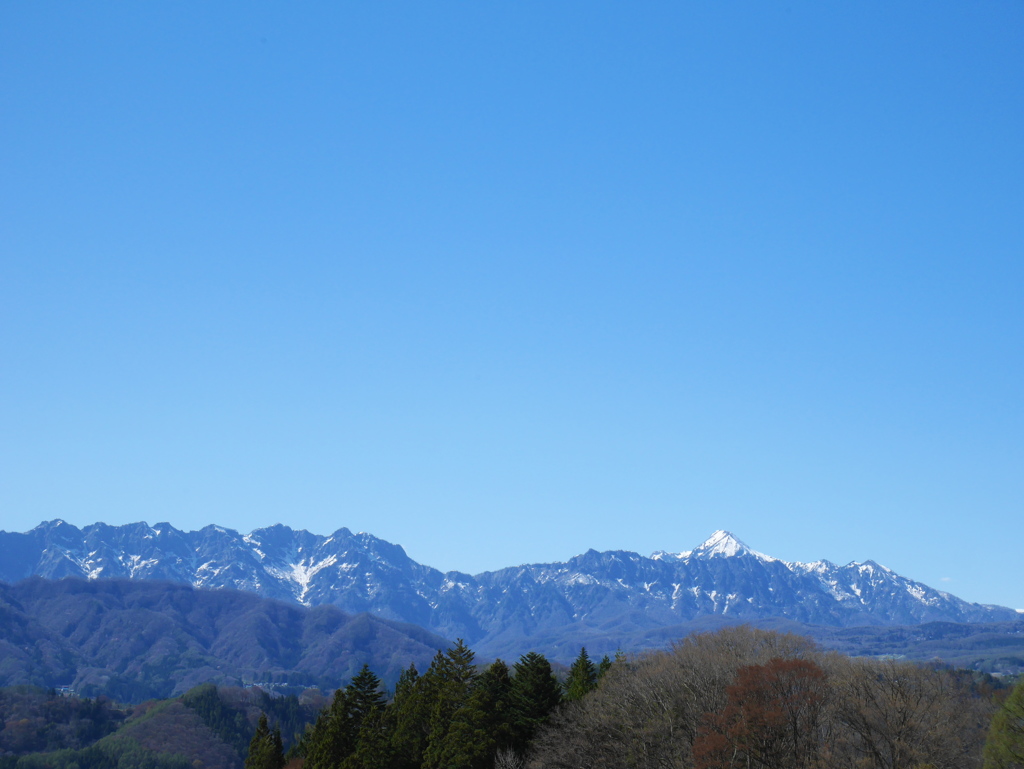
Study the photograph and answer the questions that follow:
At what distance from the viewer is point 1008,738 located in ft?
202

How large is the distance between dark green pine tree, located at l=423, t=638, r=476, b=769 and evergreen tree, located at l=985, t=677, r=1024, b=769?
1582 inches

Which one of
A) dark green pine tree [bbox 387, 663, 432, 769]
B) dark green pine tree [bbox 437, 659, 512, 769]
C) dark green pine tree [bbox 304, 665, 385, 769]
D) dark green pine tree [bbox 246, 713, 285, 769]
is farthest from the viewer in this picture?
dark green pine tree [bbox 246, 713, 285, 769]

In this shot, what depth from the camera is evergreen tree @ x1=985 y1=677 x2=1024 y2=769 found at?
60688 millimetres

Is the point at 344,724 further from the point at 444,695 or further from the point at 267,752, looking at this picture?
the point at 267,752

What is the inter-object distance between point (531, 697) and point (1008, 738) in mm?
41181

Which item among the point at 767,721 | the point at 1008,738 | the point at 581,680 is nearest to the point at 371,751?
the point at 581,680

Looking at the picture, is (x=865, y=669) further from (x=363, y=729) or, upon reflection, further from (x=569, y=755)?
(x=363, y=729)

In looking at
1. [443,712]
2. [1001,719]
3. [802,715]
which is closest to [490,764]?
[443,712]

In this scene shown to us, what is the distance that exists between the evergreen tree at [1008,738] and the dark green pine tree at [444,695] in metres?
40.2

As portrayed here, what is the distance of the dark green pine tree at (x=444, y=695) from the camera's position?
82.4m

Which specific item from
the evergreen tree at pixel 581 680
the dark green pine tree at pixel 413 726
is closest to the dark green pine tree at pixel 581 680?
the evergreen tree at pixel 581 680

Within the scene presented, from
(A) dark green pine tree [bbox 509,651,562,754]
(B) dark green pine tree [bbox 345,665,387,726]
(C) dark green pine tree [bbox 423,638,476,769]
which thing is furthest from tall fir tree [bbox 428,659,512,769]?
(B) dark green pine tree [bbox 345,665,387,726]

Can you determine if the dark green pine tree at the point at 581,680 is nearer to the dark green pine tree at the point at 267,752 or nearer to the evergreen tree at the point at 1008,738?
the evergreen tree at the point at 1008,738

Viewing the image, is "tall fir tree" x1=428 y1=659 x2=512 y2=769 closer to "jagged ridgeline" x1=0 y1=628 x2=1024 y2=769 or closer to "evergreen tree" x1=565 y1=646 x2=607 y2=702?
"jagged ridgeline" x1=0 y1=628 x2=1024 y2=769
